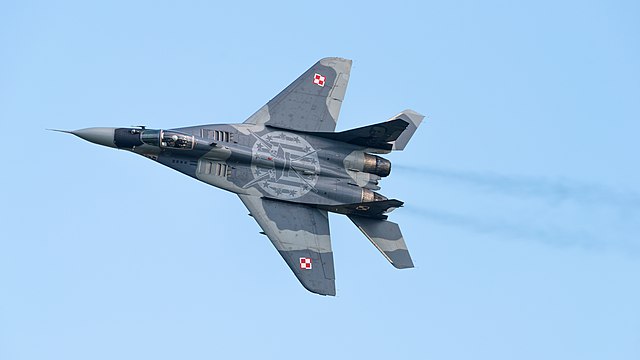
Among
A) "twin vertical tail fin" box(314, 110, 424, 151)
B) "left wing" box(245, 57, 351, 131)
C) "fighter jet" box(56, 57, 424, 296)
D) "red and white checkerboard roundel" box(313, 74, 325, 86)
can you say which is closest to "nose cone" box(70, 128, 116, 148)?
"fighter jet" box(56, 57, 424, 296)

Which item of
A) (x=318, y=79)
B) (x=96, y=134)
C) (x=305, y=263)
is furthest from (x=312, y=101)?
(x=96, y=134)

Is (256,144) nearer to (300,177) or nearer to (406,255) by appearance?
Answer: (300,177)

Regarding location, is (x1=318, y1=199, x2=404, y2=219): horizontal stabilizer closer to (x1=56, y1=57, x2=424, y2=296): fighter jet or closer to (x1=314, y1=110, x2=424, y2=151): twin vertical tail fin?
(x1=56, y1=57, x2=424, y2=296): fighter jet

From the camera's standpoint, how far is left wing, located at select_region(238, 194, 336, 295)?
167 ft

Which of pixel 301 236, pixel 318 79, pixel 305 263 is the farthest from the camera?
pixel 318 79

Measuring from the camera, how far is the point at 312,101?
54.7m

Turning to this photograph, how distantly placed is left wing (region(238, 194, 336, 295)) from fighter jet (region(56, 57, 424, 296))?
4cm

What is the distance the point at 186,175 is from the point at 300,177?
503 centimetres

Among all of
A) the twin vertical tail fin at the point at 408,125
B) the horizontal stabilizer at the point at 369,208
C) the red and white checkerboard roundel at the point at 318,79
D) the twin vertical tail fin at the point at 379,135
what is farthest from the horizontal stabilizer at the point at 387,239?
the red and white checkerboard roundel at the point at 318,79

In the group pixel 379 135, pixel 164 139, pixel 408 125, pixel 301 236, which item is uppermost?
pixel 408 125

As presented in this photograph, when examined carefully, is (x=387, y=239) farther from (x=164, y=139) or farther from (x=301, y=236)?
(x=164, y=139)

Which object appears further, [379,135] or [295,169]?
[379,135]

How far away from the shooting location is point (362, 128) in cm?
5250

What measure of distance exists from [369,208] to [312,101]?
19.8 feet
